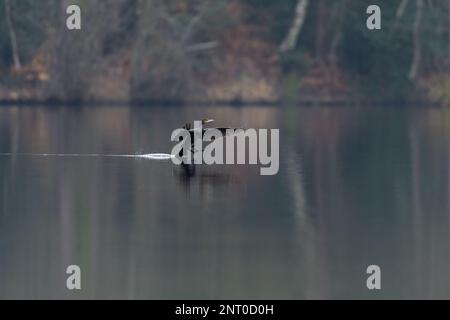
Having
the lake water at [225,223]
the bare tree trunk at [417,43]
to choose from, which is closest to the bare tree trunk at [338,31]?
the bare tree trunk at [417,43]

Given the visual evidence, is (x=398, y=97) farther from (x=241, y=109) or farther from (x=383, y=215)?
(x=383, y=215)

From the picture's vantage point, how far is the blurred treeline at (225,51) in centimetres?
4822

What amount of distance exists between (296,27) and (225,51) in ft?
10.3

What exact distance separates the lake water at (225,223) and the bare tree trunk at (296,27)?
22.6 meters

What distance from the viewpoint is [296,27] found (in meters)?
52.3

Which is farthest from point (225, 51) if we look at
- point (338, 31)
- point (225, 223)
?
point (225, 223)

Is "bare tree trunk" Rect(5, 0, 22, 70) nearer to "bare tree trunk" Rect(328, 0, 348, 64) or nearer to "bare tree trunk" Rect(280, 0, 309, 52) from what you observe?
"bare tree trunk" Rect(280, 0, 309, 52)

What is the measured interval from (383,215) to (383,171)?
5.82m

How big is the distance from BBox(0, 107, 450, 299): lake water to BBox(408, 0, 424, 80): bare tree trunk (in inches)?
856

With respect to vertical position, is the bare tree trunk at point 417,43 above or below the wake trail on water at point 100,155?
above

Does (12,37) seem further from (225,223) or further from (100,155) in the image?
(225,223)

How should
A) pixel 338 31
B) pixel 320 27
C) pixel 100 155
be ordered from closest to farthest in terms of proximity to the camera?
pixel 100 155 → pixel 338 31 → pixel 320 27

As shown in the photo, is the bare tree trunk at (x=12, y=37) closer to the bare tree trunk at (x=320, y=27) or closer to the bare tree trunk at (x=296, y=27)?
the bare tree trunk at (x=296, y=27)
